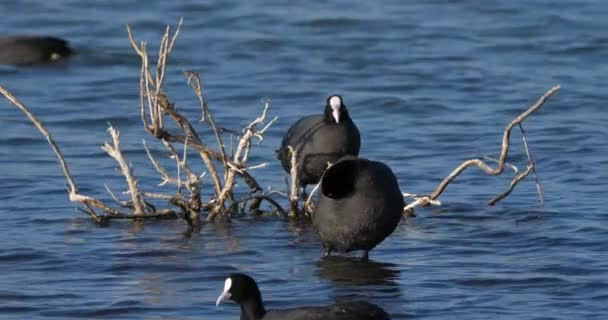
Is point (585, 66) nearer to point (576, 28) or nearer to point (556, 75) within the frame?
point (556, 75)

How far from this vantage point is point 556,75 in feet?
52.7

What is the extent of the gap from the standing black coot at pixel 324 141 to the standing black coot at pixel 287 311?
3447 mm

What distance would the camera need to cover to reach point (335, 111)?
10.3m

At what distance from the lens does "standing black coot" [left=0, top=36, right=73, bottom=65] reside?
1667 centimetres

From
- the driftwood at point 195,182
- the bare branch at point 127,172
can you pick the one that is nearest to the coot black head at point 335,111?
the driftwood at point 195,182

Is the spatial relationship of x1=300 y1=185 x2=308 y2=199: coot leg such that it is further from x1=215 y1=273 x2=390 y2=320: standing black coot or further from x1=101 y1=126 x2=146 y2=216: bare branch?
x1=215 y1=273 x2=390 y2=320: standing black coot

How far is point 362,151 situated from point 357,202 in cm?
409

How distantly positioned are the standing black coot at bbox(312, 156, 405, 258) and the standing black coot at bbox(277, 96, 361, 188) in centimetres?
171

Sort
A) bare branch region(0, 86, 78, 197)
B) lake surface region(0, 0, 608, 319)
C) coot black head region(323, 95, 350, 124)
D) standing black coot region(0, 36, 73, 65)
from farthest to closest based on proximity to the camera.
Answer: standing black coot region(0, 36, 73, 65) < coot black head region(323, 95, 350, 124) < bare branch region(0, 86, 78, 197) < lake surface region(0, 0, 608, 319)

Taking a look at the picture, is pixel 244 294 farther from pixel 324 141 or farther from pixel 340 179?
pixel 324 141

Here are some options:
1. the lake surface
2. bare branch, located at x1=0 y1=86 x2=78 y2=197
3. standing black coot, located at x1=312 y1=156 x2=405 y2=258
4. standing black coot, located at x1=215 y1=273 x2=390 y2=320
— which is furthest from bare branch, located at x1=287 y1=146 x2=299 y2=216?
standing black coot, located at x1=215 y1=273 x2=390 y2=320

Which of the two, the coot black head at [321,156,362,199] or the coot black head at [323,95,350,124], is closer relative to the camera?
the coot black head at [321,156,362,199]

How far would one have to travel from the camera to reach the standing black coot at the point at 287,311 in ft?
22.3

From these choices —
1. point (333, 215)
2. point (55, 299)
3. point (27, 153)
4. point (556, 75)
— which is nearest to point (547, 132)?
point (556, 75)
